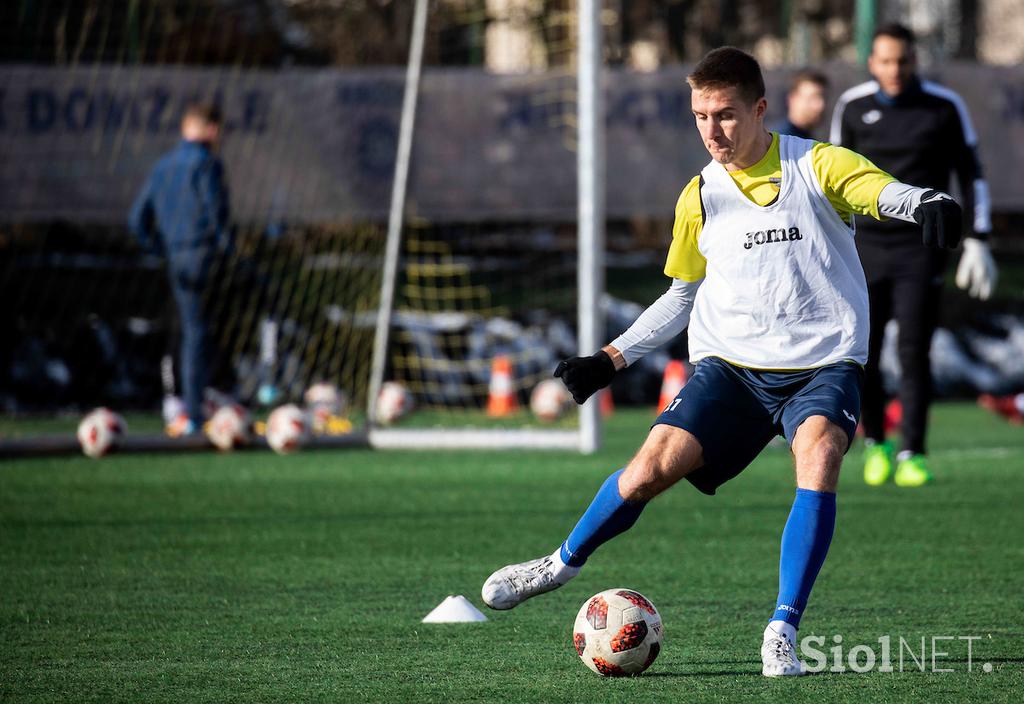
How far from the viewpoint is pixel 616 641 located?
4262 mm

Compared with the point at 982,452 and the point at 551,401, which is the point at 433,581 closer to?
the point at 982,452

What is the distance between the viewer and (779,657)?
4.20 meters

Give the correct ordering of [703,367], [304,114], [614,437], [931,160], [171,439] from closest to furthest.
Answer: [703,367] → [931,160] → [171,439] → [614,437] → [304,114]

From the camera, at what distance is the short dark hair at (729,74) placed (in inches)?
176

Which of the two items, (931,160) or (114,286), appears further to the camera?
(114,286)

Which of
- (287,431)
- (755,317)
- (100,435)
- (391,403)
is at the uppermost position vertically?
(755,317)

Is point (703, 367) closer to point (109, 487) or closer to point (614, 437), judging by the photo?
point (109, 487)

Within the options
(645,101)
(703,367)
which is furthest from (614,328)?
(703,367)

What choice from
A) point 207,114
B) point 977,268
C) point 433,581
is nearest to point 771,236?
point 433,581

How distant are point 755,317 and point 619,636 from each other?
0.97m

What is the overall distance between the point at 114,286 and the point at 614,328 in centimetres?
441

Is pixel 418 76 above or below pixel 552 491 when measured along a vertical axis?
above

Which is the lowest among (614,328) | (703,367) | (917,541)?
(614,328)

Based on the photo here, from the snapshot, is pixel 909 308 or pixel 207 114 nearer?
pixel 909 308
